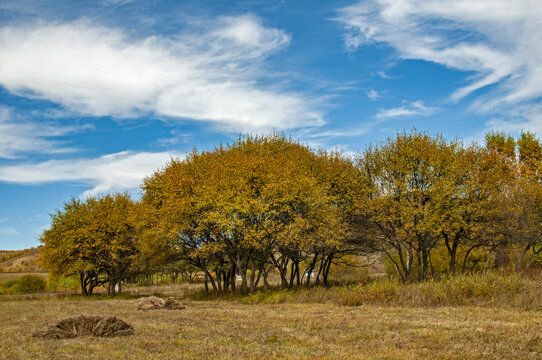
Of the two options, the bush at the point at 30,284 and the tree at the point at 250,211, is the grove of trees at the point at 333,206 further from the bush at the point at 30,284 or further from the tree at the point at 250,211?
the bush at the point at 30,284

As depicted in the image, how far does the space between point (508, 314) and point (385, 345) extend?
852cm

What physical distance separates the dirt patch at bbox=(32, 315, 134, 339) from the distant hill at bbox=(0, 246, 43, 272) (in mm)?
88372

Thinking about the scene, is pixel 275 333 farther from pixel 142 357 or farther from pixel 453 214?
pixel 453 214

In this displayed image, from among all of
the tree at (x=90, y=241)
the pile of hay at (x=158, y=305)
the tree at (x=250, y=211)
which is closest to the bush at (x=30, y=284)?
the tree at (x=90, y=241)

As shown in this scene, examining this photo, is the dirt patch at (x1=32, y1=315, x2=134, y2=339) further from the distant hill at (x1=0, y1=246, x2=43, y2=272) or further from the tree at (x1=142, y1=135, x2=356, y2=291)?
the distant hill at (x1=0, y1=246, x2=43, y2=272)

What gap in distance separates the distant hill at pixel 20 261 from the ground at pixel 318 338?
89.3 meters

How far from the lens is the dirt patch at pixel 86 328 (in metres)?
14.2

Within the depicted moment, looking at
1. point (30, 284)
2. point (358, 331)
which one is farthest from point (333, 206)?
point (30, 284)

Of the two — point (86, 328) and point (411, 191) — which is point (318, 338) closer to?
point (86, 328)

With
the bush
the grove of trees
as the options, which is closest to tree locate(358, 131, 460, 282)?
the grove of trees

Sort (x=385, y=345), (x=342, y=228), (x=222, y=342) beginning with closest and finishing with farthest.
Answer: (x=385, y=345)
(x=222, y=342)
(x=342, y=228)

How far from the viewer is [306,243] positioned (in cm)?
3322

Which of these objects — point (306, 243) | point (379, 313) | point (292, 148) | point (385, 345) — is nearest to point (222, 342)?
point (385, 345)

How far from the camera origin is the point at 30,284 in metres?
61.4
